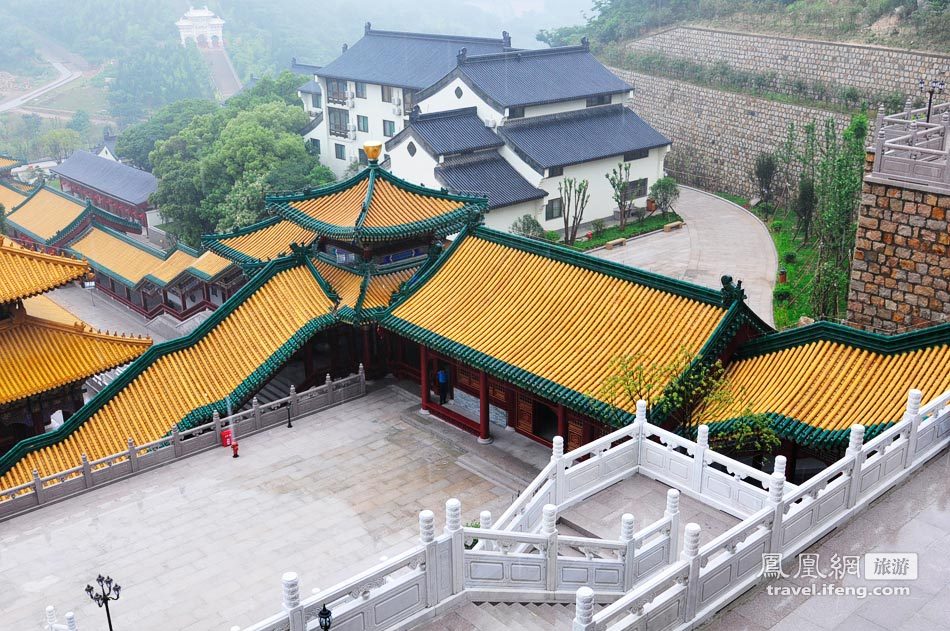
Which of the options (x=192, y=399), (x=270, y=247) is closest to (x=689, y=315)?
(x=192, y=399)

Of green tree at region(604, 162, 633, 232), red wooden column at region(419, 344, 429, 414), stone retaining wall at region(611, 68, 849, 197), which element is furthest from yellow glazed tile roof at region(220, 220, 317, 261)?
stone retaining wall at region(611, 68, 849, 197)

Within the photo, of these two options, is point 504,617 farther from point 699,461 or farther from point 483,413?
point 483,413

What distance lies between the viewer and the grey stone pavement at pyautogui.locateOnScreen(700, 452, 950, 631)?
10508 mm

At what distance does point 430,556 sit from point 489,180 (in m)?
31.2

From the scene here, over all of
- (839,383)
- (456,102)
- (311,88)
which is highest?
(456,102)

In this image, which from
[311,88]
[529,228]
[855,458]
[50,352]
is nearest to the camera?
[855,458]

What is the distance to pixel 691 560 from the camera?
407 inches

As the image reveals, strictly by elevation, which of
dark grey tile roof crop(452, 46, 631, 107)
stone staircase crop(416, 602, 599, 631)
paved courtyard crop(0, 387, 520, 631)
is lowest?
paved courtyard crop(0, 387, 520, 631)

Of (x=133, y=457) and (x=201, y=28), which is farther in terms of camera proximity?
(x=201, y=28)

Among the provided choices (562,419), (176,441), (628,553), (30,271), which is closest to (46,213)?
(30,271)

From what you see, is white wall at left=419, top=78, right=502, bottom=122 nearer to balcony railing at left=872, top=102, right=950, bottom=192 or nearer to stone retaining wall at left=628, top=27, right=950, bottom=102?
stone retaining wall at left=628, top=27, right=950, bottom=102

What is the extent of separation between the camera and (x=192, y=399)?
68.9ft

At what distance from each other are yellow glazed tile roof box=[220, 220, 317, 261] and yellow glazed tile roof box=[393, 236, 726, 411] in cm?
580

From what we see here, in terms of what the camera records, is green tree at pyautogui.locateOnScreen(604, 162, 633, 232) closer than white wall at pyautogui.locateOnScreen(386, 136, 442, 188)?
No
